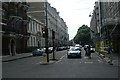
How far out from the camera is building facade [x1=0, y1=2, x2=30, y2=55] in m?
48.5

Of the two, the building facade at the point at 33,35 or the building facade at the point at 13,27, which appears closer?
the building facade at the point at 13,27

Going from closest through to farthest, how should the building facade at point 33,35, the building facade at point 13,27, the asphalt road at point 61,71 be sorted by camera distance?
1. the asphalt road at point 61,71
2. the building facade at point 13,27
3. the building facade at point 33,35

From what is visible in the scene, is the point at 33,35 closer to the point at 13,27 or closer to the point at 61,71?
the point at 13,27

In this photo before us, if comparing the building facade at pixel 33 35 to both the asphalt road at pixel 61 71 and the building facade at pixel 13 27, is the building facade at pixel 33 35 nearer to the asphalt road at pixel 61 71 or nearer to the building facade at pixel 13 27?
the building facade at pixel 13 27

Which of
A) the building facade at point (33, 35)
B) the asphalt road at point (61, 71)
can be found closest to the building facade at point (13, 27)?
the building facade at point (33, 35)

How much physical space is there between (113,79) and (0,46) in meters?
35.1

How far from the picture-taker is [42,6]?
301ft

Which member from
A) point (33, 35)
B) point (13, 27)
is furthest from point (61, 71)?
point (33, 35)

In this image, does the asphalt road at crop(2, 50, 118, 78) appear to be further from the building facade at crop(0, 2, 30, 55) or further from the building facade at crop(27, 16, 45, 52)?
the building facade at crop(27, 16, 45, 52)

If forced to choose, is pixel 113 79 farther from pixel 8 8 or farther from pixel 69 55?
pixel 8 8

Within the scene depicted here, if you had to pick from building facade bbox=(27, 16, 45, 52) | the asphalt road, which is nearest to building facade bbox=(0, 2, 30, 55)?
building facade bbox=(27, 16, 45, 52)

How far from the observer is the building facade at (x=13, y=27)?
48.5 meters

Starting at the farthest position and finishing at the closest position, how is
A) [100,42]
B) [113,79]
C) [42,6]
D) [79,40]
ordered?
[79,40] < [42,6] < [100,42] < [113,79]

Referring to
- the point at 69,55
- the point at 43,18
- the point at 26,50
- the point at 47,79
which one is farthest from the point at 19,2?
the point at 47,79
